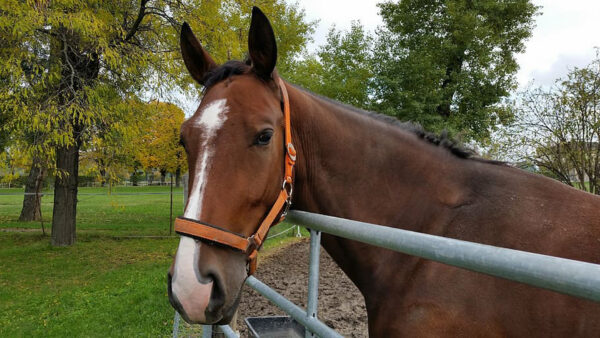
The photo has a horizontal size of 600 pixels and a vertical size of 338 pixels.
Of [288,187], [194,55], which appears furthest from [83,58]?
[288,187]

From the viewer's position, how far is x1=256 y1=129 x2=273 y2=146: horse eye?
163cm

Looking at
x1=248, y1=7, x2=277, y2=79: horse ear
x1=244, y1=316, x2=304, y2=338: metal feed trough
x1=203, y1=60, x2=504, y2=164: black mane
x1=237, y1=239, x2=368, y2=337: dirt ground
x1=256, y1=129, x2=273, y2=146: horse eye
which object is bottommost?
x1=237, y1=239, x2=368, y2=337: dirt ground

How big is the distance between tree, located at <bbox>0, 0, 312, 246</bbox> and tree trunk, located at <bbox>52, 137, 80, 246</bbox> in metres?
0.02

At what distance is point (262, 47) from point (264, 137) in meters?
0.49

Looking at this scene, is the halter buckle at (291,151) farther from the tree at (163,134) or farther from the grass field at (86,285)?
the grass field at (86,285)

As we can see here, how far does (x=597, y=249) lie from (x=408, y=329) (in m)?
0.88

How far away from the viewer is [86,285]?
7.44 meters

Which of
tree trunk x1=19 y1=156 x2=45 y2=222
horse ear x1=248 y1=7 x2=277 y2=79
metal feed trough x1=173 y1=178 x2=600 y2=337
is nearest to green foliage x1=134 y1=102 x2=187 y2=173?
horse ear x1=248 y1=7 x2=277 y2=79

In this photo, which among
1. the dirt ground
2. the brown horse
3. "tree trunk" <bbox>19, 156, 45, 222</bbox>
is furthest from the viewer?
"tree trunk" <bbox>19, 156, 45, 222</bbox>

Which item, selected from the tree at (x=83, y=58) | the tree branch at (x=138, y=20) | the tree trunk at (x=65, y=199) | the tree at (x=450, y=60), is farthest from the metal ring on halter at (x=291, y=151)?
the tree at (x=450, y=60)

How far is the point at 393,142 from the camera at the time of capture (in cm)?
204

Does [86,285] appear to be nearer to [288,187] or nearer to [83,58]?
[83,58]

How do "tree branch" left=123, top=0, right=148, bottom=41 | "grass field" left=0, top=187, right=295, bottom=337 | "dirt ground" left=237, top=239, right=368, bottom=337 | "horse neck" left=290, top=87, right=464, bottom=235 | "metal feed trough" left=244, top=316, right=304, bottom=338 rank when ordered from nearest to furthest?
"horse neck" left=290, top=87, right=464, bottom=235
"metal feed trough" left=244, top=316, right=304, bottom=338
"dirt ground" left=237, top=239, right=368, bottom=337
"grass field" left=0, top=187, right=295, bottom=337
"tree branch" left=123, top=0, right=148, bottom=41

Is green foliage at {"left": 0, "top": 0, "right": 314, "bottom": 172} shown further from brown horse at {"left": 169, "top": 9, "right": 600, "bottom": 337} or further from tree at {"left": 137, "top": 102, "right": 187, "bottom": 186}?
brown horse at {"left": 169, "top": 9, "right": 600, "bottom": 337}
